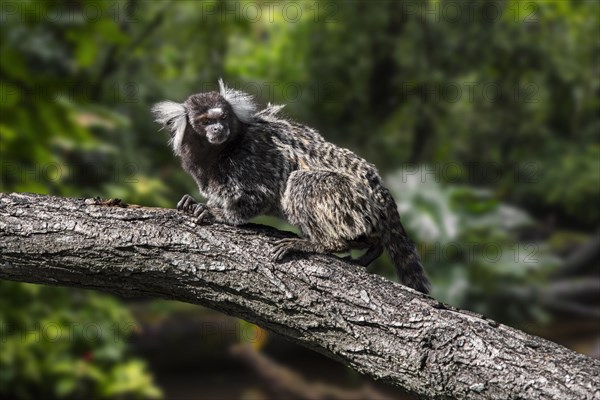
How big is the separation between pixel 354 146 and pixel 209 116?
19.3 ft

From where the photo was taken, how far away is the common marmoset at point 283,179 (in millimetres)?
3029

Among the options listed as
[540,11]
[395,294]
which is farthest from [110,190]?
[540,11]

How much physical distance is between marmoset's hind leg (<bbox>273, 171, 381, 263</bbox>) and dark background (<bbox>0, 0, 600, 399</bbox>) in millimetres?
2550

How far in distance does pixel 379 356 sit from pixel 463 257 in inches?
219

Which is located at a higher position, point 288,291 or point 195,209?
point 195,209

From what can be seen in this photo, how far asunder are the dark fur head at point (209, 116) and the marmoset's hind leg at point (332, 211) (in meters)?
0.45

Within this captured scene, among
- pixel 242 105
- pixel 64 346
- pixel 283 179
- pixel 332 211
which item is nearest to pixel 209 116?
pixel 242 105

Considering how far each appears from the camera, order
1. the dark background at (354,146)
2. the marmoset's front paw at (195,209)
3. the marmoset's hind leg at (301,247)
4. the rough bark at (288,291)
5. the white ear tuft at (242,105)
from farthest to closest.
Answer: the dark background at (354,146) < the white ear tuft at (242,105) < the marmoset's front paw at (195,209) < the marmoset's hind leg at (301,247) < the rough bark at (288,291)

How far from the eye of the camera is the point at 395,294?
2498 millimetres

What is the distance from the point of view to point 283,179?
333cm

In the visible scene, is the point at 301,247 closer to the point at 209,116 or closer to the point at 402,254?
the point at 402,254

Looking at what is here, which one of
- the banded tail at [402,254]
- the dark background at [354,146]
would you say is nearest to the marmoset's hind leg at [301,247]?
the banded tail at [402,254]

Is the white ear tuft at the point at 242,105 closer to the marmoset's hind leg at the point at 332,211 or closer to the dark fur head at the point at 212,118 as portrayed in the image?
the dark fur head at the point at 212,118

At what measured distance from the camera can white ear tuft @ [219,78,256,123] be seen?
333 cm
